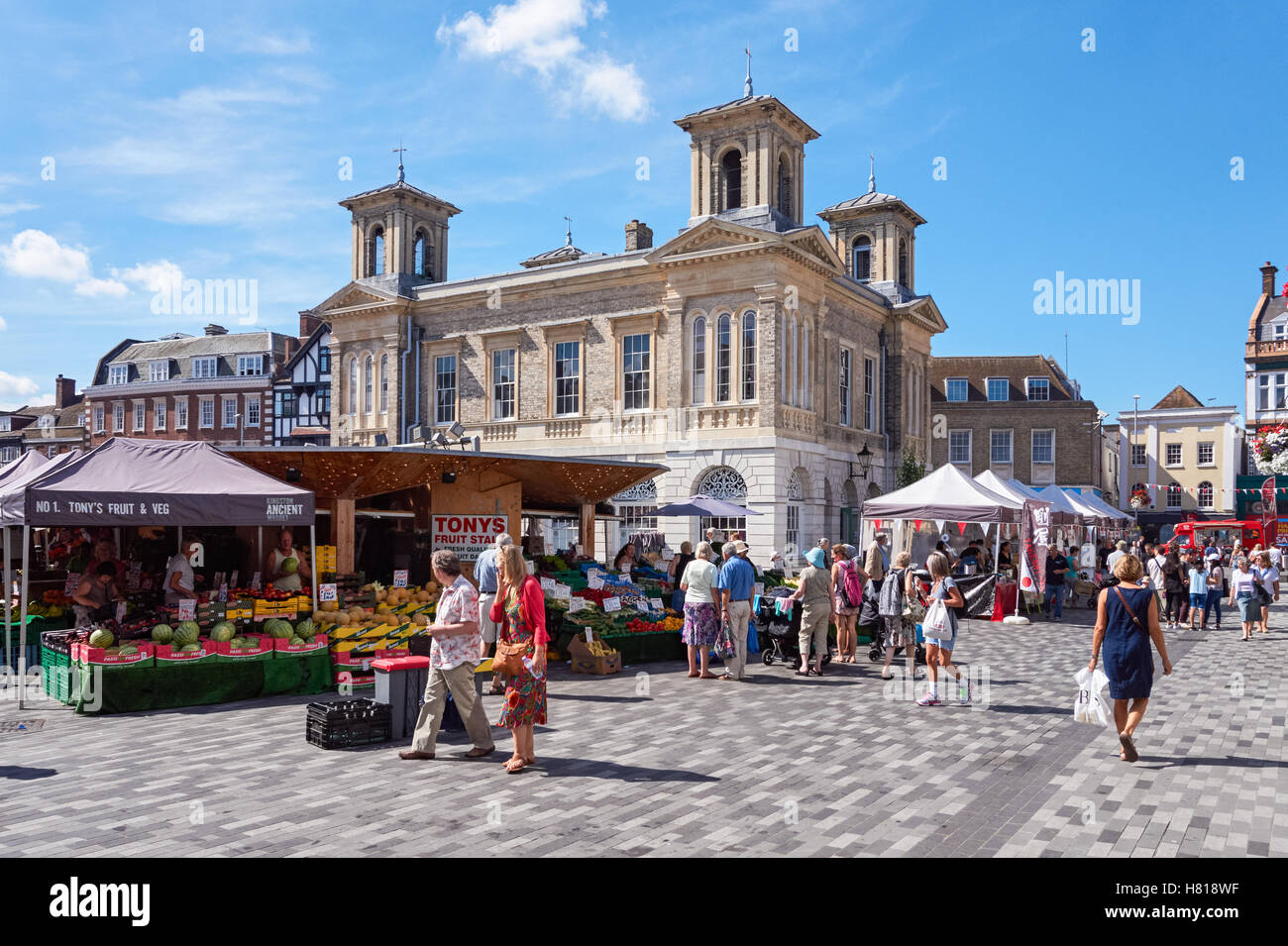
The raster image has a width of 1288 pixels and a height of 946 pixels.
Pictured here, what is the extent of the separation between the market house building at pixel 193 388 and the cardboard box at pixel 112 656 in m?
45.4

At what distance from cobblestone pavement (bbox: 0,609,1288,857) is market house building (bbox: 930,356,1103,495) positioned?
4365 cm

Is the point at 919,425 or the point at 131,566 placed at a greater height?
the point at 919,425

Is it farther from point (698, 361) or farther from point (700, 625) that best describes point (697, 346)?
point (700, 625)

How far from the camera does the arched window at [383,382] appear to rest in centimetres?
3512

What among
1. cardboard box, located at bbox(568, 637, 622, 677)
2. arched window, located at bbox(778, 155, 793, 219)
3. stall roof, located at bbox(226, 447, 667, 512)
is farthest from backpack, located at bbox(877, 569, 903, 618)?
arched window, located at bbox(778, 155, 793, 219)

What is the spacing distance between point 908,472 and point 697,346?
10470 millimetres

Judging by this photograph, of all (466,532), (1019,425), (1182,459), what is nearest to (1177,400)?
(1182,459)

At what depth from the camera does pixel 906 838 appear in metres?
5.97

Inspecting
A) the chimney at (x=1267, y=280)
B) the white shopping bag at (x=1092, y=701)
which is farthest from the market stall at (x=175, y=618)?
the chimney at (x=1267, y=280)

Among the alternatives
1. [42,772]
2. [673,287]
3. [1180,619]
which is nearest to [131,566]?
[42,772]

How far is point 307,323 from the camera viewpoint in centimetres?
5588

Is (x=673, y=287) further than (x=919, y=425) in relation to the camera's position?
No
